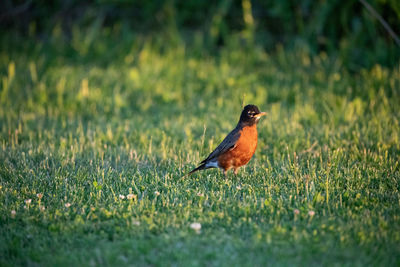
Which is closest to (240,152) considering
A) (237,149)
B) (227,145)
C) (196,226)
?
(237,149)

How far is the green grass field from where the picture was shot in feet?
11.9

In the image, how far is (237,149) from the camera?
487cm

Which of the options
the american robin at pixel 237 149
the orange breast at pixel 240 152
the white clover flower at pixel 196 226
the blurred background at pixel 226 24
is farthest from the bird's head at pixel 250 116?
A: the blurred background at pixel 226 24

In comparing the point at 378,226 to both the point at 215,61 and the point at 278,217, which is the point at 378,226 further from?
the point at 215,61

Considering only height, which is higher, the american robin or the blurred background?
the blurred background

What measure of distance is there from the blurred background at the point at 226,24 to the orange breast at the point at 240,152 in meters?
4.68

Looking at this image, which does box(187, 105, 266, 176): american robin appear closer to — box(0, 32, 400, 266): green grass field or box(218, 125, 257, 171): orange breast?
box(218, 125, 257, 171): orange breast

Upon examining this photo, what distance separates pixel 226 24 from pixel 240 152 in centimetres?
658

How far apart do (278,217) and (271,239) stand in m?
0.40

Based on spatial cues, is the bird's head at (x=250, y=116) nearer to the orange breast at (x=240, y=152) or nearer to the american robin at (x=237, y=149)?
the american robin at (x=237, y=149)

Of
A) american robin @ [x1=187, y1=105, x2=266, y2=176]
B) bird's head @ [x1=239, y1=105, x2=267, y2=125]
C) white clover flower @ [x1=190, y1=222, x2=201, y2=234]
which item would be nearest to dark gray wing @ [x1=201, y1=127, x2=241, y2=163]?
american robin @ [x1=187, y1=105, x2=266, y2=176]

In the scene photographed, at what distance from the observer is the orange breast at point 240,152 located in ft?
16.0

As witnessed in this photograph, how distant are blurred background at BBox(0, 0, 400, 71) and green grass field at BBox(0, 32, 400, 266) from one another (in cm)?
32

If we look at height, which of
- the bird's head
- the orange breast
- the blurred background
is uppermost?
the blurred background
